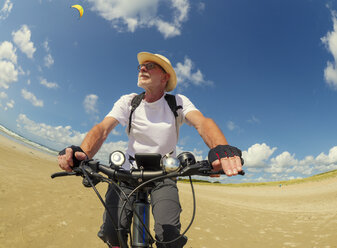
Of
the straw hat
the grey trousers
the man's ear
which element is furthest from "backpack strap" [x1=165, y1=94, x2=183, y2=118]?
the grey trousers

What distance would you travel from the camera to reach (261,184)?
4250 centimetres

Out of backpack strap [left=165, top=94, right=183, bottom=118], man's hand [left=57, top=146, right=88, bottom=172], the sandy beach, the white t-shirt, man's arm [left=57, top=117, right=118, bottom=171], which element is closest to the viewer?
man's hand [left=57, top=146, right=88, bottom=172]

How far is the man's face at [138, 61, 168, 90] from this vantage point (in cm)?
287

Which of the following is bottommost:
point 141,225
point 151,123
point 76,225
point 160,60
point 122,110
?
point 76,225

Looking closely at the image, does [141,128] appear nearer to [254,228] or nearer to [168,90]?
[168,90]

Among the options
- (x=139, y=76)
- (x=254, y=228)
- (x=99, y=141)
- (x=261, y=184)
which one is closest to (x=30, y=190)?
(x=99, y=141)

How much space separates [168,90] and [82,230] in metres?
4.27

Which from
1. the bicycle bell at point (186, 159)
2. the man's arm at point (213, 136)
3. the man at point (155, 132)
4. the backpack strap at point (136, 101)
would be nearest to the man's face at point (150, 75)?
the man at point (155, 132)

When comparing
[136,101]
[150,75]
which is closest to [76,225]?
[136,101]

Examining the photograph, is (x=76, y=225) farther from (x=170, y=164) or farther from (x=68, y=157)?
(x=170, y=164)

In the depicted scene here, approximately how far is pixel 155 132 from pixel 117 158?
1.15 metres

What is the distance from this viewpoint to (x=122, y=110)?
9.64ft

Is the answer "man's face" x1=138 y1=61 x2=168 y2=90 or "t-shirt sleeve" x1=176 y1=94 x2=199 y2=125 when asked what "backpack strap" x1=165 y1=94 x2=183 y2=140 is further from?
"man's face" x1=138 y1=61 x2=168 y2=90

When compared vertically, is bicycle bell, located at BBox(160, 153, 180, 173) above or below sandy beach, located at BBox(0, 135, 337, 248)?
above
